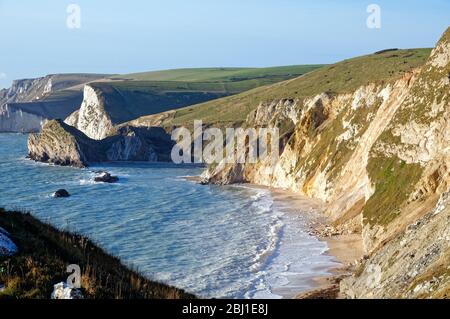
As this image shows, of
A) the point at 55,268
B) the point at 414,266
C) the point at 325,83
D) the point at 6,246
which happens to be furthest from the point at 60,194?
the point at 325,83

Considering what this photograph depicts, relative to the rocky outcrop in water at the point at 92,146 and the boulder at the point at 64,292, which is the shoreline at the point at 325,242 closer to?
the boulder at the point at 64,292

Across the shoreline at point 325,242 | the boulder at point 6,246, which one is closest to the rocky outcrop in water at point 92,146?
the shoreline at point 325,242

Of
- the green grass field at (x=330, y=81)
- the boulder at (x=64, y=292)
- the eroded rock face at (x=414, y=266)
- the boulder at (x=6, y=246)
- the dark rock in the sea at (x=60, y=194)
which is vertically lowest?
the dark rock in the sea at (x=60, y=194)

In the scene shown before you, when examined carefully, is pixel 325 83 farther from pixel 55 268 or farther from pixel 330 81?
pixel 55 268

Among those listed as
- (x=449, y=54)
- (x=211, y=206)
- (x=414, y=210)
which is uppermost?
(x=449, y=54)

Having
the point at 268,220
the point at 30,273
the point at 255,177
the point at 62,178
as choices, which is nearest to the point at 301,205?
the point at 268,220

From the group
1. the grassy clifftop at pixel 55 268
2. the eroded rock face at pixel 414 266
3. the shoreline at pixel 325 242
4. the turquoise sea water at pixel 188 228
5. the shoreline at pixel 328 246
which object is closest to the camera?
the grassy clifftop at pixel 55 268
